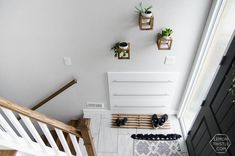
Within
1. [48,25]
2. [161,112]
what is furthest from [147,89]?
[48,25]

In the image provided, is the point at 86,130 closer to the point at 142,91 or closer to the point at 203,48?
the point at 142,91

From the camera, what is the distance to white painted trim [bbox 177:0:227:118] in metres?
2.06

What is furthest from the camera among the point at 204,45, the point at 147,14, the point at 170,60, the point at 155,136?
the point at 155,136

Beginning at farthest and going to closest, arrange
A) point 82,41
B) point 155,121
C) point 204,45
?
point 155,121, point 82,41, point 204,45

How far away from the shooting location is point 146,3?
2121 millimetres

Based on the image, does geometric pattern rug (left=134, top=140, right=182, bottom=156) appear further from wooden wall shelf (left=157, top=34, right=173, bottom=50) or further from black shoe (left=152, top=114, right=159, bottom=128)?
wooden wall shelf (left=157, top=34, right=173, bottom=50)

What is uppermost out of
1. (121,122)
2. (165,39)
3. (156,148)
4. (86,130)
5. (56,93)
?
(165,39)

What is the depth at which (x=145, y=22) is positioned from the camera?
2229 millimetres

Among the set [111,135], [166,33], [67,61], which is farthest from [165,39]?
[111,135]

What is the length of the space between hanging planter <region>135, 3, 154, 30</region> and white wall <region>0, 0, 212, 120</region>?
0.07 meters

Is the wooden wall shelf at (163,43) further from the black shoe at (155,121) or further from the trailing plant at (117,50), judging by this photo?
the black shoe at (155,121)

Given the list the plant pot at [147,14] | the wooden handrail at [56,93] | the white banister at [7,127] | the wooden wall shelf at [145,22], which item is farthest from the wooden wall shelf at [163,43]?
the white banister at [7,127]

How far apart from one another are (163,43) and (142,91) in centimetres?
81

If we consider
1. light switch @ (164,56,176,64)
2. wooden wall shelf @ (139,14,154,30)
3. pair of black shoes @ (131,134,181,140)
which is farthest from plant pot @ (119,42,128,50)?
pair of black shoes @ (131,134,181,140)
